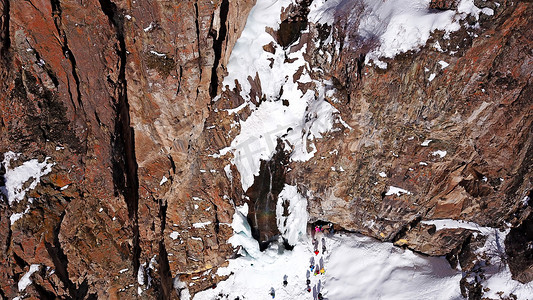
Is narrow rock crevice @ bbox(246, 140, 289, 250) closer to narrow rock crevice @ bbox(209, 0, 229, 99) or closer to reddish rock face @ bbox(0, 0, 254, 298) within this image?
reddish rock face @ bbox(0, 0, 254, 298)

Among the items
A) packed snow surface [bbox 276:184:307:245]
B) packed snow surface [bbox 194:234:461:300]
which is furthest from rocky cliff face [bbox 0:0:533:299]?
packed snow surface [bbox 194:234:461:300]

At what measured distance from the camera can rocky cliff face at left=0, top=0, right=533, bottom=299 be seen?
7977 millimetres

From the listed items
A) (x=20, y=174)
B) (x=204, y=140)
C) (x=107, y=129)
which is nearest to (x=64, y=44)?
(x=107, y=129)

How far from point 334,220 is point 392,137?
5568mm

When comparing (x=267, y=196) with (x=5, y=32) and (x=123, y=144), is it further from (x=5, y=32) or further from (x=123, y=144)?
(x=5, y=32)

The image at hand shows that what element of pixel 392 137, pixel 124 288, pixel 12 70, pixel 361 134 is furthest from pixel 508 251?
pixel 12 70

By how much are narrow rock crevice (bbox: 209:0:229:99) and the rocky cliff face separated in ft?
0.21

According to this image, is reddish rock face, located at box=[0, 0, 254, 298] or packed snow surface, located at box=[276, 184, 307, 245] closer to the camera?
reddish rock face, located at box=[0, 0, 254, 298]

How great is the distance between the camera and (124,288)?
10617 mm

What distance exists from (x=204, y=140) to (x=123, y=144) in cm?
318

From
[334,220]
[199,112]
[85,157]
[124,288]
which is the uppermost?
[199,112]

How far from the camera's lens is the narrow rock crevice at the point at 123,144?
9095 mm

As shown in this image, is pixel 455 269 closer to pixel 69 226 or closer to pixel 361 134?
pixel 361 134

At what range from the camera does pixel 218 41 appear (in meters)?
11.1
